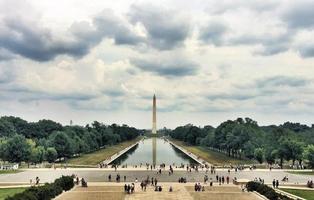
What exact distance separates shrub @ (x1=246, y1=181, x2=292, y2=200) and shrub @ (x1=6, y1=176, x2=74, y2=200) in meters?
19.3

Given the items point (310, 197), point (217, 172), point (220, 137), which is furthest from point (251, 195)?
point (220, 137)

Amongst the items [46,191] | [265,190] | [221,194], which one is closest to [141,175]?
[221,194]

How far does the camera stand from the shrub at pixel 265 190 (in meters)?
44.0

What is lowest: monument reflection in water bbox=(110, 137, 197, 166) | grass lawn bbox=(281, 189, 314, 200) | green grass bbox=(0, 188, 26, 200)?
grass lawn bbox=(281, 189, 314, 200)

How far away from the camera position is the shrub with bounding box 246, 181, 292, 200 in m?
44.0

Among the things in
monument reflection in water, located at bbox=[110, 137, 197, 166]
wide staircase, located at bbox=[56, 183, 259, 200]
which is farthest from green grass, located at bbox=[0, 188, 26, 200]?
monument reflection in water, located at bbox=[110, 137, 197, 166]

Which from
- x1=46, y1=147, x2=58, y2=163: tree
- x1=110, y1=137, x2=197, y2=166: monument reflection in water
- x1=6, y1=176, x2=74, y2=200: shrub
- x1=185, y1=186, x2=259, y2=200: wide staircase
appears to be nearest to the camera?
x1=6, y1=176, x2=74, y2=200: shrub

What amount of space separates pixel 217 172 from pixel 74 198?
3168cm

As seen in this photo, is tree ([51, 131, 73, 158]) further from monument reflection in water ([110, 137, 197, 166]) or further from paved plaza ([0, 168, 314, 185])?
paved plaza ([0, 168, 314, 185])

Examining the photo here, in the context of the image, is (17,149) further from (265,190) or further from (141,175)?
(265,190)

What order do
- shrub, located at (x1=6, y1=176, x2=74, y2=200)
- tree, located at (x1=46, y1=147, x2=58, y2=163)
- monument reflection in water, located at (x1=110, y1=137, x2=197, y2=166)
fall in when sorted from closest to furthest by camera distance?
shrub, located at (x1=6, y1=176, x2=74, y2=200) < tree, located at (x1=46, y1=147, x2=58, y2=163) < monument reflection in water, located at (x1=110, y1=137, x2=197, y2=166)

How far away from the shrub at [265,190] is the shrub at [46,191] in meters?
19.3

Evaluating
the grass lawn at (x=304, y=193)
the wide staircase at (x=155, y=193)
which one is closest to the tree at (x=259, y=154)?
the wide staircase at (x=155, y=193)

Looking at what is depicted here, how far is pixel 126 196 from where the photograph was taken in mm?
47031
